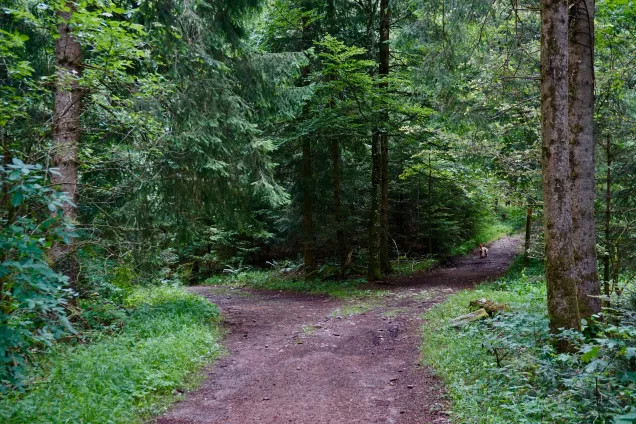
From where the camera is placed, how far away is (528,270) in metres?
14.8

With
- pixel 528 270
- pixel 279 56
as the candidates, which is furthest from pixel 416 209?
pixel 279 56

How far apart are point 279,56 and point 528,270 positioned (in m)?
11.0

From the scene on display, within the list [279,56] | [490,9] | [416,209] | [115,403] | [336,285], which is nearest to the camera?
[115,403]

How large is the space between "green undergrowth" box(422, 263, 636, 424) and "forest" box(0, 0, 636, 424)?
4cm

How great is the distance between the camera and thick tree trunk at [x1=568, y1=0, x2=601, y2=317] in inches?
229

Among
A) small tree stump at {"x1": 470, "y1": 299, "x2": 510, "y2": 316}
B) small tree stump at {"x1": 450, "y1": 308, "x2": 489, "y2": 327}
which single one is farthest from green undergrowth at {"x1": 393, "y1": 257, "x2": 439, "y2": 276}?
small tree stump at {"x1": 450, "y1": 308, "x2": 489, "y2": 327}

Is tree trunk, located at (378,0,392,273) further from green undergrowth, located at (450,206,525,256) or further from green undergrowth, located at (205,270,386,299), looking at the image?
green undergrowth, located at (450,206,525,256)

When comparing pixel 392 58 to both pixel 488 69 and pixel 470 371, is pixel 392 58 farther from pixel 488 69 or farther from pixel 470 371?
pixel 470 371

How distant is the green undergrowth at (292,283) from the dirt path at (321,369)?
1.10 m

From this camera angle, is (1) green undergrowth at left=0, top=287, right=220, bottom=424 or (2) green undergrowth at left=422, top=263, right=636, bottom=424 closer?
(2) green undergrowth at left=422, top=263, right=636, bottom=424

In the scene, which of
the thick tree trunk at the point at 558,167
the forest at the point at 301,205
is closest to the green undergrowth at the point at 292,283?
the forest at the point at 301,205

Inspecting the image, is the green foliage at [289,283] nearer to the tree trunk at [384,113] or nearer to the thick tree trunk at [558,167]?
the tree trunk at [384,113]

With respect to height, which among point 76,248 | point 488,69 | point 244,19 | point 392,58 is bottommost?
point 76,248

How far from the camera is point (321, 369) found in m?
6.69
